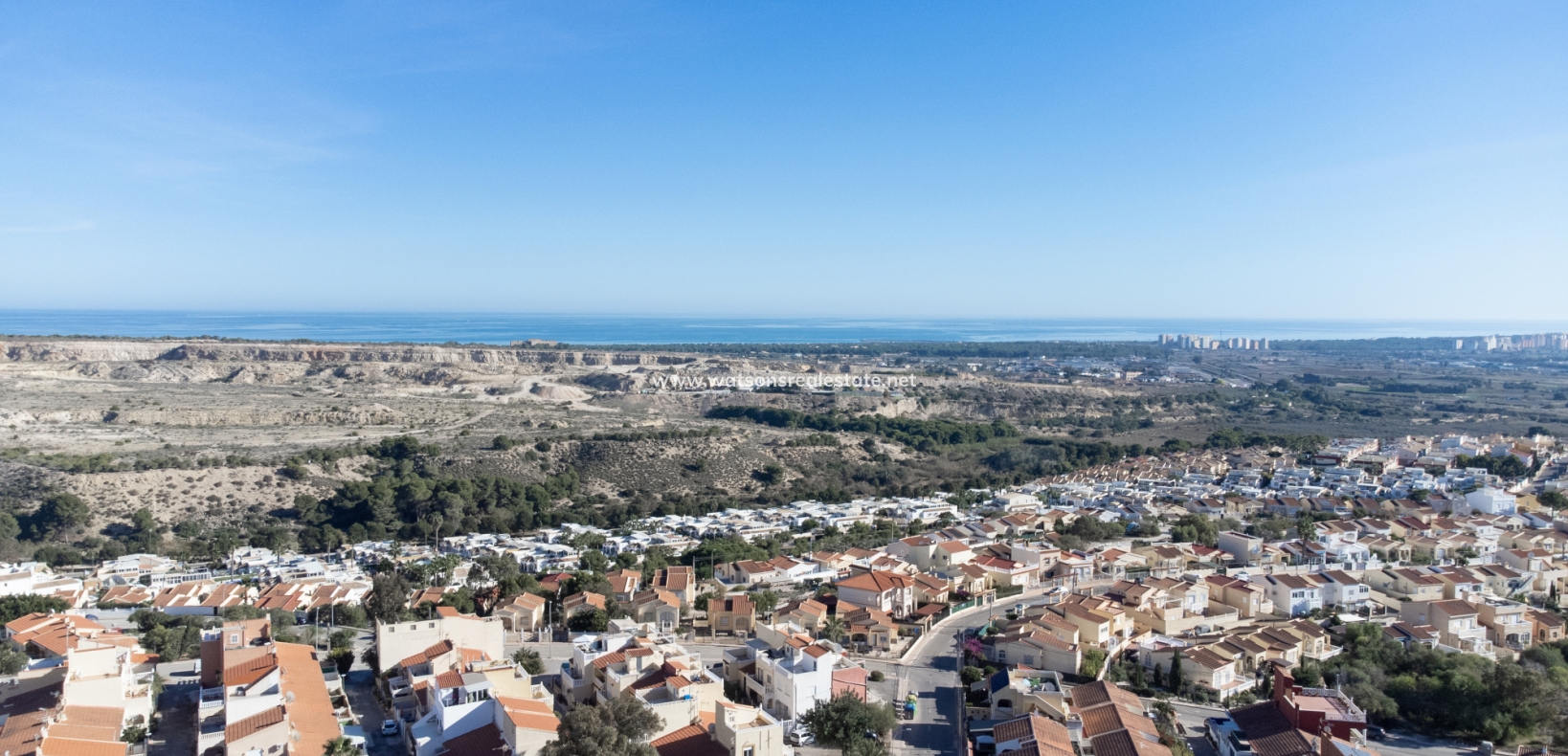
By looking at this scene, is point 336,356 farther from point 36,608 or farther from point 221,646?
point 221,646

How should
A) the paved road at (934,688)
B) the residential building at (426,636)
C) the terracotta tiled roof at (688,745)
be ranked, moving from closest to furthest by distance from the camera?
1. the terracotta tiled roof at (688,745)
2. the paved road at (934,688)
3. the residential building at (426,636)

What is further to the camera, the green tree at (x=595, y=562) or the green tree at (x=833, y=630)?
the green tree at (x=595, y=562)

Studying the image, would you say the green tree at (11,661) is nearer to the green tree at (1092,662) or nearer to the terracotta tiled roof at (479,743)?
the terracotta tiled roof at (479,743)

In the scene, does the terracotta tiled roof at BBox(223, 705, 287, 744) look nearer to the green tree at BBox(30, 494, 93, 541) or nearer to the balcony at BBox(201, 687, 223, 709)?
the balcony at BBox(201, 687, 223, 709)

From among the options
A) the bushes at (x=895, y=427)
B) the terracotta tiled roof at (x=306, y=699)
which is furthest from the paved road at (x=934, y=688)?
the bushes at (x=895, y=427)

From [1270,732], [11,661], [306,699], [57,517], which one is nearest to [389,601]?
[306,699]

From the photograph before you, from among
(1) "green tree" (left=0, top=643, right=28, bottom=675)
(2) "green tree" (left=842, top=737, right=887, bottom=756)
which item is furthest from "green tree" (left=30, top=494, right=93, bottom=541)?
(2) "green tree" (left=842, top=737, right=887, bottom=756)
